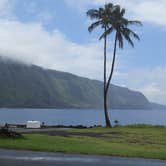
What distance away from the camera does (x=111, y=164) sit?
20.9 m

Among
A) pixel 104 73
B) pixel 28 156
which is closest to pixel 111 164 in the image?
pixel 28 156

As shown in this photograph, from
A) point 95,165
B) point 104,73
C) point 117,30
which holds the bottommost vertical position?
point 95,165

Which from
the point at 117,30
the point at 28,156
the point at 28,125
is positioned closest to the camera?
the point at 28,156

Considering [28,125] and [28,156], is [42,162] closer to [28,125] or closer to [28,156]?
[28,156]

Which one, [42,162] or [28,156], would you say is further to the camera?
[28,156]

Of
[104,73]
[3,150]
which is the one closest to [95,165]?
[3,150]

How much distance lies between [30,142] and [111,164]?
9243 mm

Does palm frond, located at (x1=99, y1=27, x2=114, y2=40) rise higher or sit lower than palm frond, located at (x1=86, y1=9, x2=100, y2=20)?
lower

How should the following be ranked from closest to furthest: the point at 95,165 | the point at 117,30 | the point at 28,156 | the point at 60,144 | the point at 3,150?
1. the point at 95,165
2. the point at 28,156
3. the point at 3,150
4. the point at 60,144
5. the point at 117,30

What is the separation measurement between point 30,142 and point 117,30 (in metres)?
38.1

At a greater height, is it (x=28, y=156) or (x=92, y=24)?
(x=92, y=24)

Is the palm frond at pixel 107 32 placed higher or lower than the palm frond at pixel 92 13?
lower

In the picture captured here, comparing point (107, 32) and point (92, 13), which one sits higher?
point (92, 13)

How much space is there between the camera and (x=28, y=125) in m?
56.1
